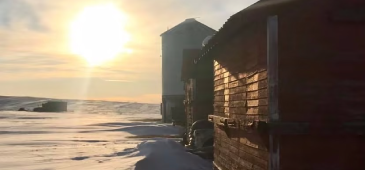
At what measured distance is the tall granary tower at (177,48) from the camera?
143ft

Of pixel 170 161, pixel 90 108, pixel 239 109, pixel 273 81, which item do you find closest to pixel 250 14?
pixel 273 81

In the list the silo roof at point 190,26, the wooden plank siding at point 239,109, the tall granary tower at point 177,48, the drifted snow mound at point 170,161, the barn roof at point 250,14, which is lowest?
the drifted snow mound at point 170,161

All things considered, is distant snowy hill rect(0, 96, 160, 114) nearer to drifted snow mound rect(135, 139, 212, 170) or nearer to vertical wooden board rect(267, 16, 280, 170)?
drifted snow mound rect(135, 139, 212, 170)

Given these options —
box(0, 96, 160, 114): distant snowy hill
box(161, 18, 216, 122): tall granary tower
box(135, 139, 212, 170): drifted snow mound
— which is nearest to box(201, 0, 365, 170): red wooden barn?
box(135, 139, 212, 170): drifted snow mound

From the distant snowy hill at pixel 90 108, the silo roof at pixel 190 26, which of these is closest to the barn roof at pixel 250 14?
the silo roof at pixel 190 26

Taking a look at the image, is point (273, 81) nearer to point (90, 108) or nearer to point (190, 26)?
point (190, 26)

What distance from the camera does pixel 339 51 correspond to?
8555 mm

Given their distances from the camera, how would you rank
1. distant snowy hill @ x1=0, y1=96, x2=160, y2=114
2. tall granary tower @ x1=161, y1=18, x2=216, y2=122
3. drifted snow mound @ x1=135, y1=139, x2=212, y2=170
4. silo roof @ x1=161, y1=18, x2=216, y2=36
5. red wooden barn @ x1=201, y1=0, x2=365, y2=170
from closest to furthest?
red wooden barn @ x1=201, y1=0, x2=365, y2=170 → drifted snow mound @ x1=135, y1=139, x2=212, y2=170 → tall granary tower @ x1=161, y1=18, x2=216, y2=122 → silo roof @ x1=161, y1=18, x2=216, y2=36 → distant snowy hill @ x1=0, y1=96, x2=160, y2=114

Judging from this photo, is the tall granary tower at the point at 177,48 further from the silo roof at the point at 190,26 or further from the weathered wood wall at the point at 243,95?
the weathered wood wall at the point at 243,95

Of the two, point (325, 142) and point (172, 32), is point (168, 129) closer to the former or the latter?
point (172, 32)

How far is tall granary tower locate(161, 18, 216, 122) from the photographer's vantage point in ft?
143

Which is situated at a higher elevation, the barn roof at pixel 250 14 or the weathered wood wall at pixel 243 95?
the barn roof at pixel 250 14

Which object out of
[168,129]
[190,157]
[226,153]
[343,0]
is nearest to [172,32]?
[168,129]

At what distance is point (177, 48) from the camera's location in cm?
4384
